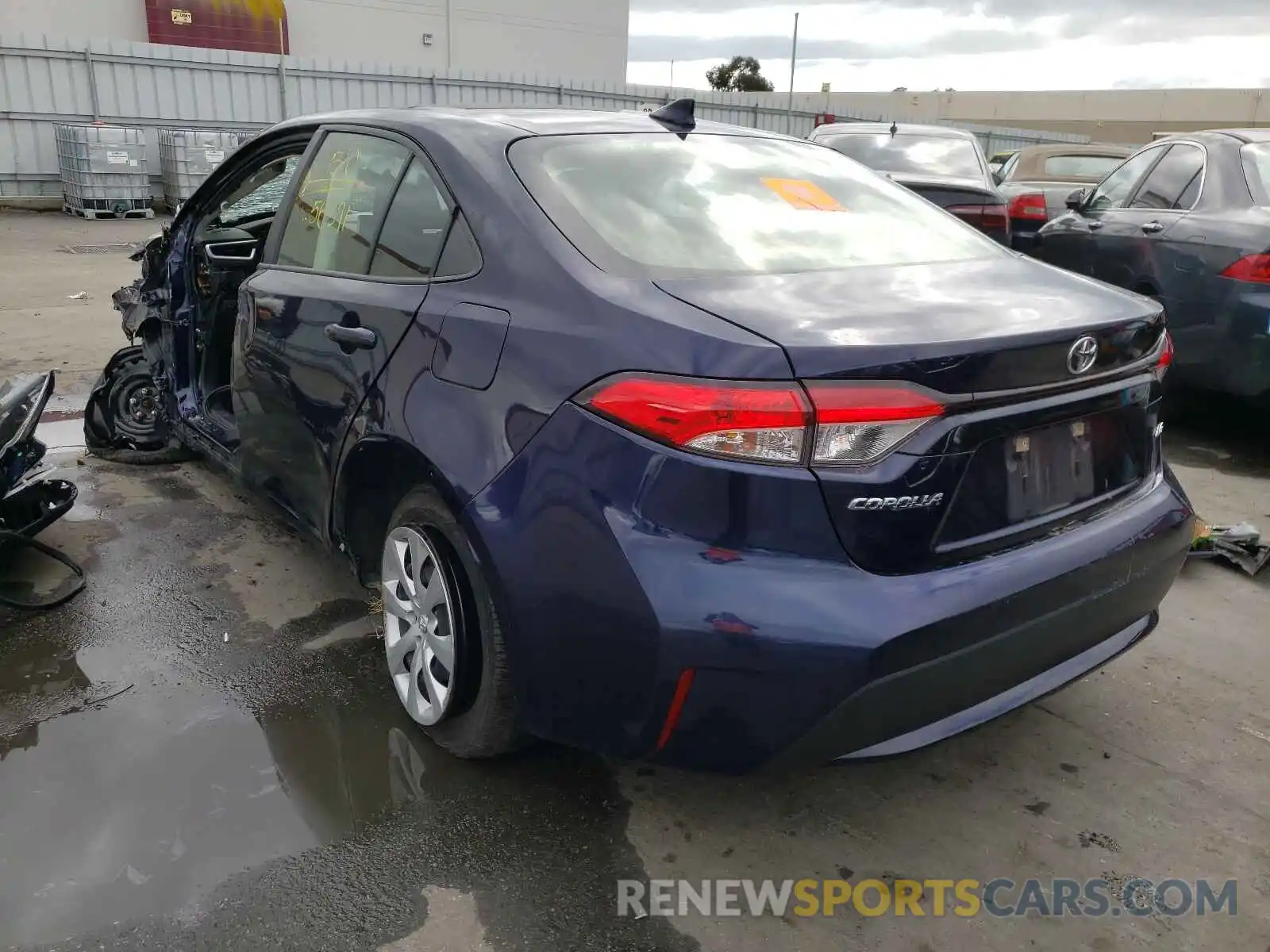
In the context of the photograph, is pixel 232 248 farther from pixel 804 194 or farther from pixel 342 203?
pixel 804 194

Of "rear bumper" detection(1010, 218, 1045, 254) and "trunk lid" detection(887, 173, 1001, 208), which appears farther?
"rear bumper" detection(1010, 218, 1045, 254)

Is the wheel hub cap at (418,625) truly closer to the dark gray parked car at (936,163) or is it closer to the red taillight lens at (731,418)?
the red taillight lens at (731,418)

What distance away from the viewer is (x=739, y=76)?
64.9 m

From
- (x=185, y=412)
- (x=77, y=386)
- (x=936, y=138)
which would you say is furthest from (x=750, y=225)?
(x=936, y=138)

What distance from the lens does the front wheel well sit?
2.54m

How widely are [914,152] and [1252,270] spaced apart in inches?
185

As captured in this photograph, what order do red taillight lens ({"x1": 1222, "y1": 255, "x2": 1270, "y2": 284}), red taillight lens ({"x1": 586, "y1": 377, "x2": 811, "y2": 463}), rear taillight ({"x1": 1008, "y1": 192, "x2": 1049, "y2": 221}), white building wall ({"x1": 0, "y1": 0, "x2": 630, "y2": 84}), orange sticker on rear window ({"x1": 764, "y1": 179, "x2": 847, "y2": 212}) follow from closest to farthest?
red taillight lens ({"x1": 586, "y1": 377, "x2": 811, "y2": 463}) → orange sticker on rear window ({"x1": 764, "y1": 179, "x2": 847, "y2": 212}) → red taillight lens ({"x1": 1222, "y1": 255, "x2": 1270, "y2": 284}) → rear taillight ({"x1": 1008, "y1": 192, "x2": 1049, "y2": 221}) → white building wall ({"x1": 0, "y1": 0, "x2": 630, "y2": 84})

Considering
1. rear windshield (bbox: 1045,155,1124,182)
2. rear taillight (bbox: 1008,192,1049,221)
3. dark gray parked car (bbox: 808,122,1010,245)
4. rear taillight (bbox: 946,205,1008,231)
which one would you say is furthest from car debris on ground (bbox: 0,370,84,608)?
rear windshield (bbox: 1045,155,1124,182)

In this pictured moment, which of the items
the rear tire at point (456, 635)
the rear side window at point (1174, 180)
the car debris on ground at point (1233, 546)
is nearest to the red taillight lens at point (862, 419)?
the rear tire at point (456, 635)

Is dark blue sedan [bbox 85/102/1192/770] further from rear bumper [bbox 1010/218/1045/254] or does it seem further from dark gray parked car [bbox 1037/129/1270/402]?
rear bumper [bbox 1010/218/1045/254]

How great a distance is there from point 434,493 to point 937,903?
149 cm

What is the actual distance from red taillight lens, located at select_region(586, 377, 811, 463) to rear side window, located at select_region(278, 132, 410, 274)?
1.34m

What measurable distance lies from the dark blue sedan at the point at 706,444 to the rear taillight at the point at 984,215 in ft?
16.1

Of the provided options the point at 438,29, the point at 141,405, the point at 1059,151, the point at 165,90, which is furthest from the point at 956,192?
the point at 438,29
